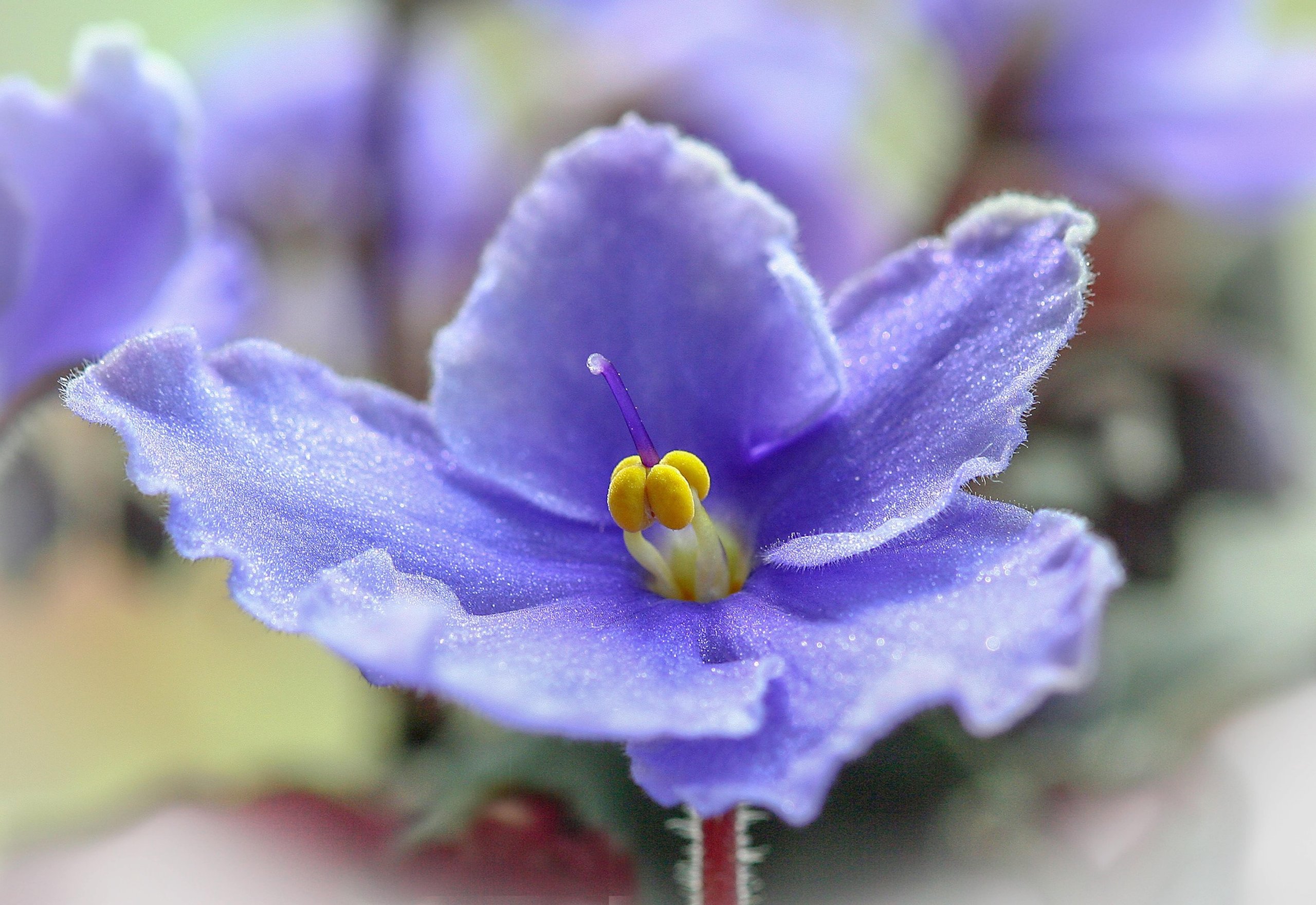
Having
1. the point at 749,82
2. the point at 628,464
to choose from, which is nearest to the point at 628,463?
the point at 628,464

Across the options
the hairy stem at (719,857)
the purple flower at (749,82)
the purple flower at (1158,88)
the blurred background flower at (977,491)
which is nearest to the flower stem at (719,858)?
the hairy stem at (719,857)

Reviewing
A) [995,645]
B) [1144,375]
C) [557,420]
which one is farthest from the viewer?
[1144,375]

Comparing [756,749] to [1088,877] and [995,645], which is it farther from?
[1088,877]

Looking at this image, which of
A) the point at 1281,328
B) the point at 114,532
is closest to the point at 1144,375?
the point at 1281,328

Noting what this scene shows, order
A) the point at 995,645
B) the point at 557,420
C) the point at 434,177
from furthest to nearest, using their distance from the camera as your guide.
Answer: the point at 434,177 → the point at 557,420 → the point at 995,645

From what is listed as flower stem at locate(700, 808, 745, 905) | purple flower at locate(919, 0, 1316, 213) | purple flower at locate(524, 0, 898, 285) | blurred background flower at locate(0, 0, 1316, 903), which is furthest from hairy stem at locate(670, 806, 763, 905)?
purple flower at locate(919, 0, 1316, 213)

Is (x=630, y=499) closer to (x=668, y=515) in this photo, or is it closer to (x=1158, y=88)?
(x=668, y=515)

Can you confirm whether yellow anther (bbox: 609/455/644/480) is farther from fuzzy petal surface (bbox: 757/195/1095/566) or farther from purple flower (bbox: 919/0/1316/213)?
purple flower (bbox: 919/0/1316/213)

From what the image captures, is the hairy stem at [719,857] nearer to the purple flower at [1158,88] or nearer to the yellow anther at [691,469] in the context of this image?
the yellow anther at [691,469]
